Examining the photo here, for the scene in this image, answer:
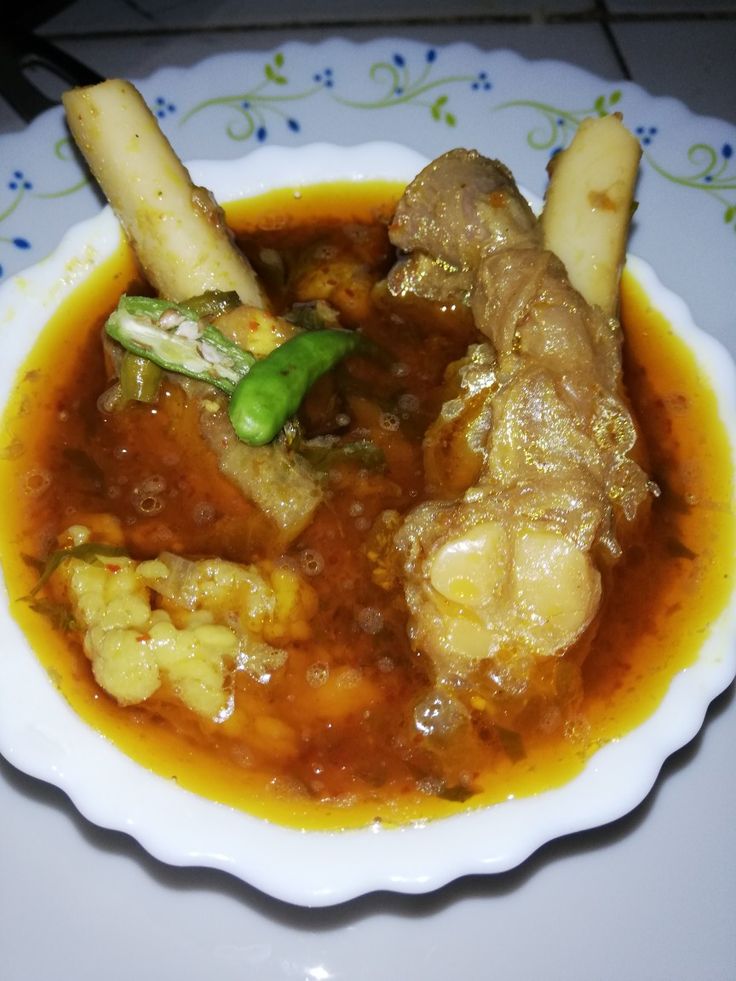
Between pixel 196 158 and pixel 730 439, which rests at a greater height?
pixel 196 158

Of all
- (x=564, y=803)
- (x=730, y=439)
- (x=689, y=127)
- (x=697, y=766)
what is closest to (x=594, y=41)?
(x=689, y=127)

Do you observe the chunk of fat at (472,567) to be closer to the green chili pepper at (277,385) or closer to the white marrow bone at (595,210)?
the green chili pepper at (277,385)

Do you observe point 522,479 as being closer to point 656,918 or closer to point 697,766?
point 697,766

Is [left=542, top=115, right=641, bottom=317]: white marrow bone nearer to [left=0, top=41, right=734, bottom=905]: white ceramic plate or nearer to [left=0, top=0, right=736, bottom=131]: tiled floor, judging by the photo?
[left=0, top=41, right=734, bottom=905]: white ceramic plate

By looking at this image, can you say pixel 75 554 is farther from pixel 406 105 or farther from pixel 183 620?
pixel 406 105

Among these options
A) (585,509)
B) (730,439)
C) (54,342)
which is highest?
(54,342)

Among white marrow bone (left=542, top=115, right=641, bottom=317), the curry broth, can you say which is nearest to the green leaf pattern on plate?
the curry broth

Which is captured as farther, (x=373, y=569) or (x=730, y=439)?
(x=730, y=439)
